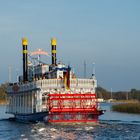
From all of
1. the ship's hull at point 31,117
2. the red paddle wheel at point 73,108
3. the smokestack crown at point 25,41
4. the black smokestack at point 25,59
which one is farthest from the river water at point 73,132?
the smokestack crown at point 25,41

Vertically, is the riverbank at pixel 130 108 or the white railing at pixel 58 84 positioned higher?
the white railing at pixel 58 84

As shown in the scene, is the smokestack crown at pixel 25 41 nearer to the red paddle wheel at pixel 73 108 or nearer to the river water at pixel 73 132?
the red paddle wheel at pixel 73 108

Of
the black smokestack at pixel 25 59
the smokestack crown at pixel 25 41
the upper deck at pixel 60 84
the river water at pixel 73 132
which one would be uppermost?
the smokestack crown at pixel 25 41

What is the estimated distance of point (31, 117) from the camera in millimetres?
63531

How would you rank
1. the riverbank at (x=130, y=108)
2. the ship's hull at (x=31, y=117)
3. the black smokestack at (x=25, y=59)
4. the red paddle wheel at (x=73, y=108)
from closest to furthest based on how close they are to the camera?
the red paddle wheel at (x=73, y=108) < the ship's hull at (x=31, y=117) < the black smokestack at (x=25, y=59) < the riverbank at (x=130, y=108)

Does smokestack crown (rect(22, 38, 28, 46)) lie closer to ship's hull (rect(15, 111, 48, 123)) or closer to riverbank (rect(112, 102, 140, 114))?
ship's hull (rect(15, 111, 48, 123))

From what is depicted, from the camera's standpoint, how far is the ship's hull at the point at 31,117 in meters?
59.6

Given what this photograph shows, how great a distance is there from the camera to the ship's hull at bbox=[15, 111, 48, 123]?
59562mm

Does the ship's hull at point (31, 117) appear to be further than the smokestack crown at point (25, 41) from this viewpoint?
No

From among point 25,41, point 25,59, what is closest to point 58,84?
point 25,59

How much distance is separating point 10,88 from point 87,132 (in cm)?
2575

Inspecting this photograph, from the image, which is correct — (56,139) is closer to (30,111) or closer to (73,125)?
(73,125)

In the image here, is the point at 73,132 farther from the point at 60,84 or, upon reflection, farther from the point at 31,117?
the point at 31,117

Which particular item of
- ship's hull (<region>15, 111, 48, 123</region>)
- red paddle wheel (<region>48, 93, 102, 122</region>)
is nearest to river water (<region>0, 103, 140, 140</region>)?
ship's hull (<region>15, 111, 48, 123</region>)
